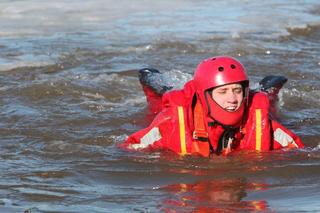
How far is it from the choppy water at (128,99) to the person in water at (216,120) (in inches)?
4.1

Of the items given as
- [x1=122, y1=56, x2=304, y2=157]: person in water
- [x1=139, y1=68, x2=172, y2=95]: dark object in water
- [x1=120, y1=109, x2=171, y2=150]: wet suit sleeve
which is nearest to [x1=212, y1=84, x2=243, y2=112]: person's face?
[x1=122, y1=56, x2=304, y2=157]: person in water

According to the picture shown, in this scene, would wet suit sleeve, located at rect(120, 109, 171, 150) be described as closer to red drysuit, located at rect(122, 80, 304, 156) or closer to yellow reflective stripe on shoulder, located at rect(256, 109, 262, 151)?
red drysuit, located at rect(122, 80, 304, 156)

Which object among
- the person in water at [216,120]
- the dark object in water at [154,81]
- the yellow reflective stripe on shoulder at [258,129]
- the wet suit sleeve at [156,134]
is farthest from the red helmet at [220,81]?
the dark object in water at [154,81]

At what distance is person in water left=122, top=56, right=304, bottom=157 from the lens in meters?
6.80

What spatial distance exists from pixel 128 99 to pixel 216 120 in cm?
317

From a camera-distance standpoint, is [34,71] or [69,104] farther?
[34,71]

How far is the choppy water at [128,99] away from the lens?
5.98 meters

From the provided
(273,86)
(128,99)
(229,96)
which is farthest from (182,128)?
(128,99)

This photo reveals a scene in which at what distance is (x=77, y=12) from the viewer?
16.0 meters

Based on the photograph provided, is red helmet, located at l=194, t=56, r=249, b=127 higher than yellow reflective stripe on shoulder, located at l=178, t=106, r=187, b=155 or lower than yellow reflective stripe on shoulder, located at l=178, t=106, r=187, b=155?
higher

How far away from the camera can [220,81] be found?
6770mm

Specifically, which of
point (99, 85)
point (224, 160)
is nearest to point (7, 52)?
point (99, 85)

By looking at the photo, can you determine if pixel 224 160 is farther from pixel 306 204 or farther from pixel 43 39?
pixel 43 39

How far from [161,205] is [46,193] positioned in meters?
0.86
